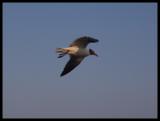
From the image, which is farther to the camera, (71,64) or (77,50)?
(71,64)

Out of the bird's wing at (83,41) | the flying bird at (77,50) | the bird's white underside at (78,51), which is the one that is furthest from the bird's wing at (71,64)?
the bird's wing at (83,41)

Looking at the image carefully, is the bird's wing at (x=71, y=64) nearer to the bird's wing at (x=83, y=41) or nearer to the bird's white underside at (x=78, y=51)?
the bird's white underside at (x=78, y=51)

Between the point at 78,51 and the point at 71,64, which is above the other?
the point at 78,51

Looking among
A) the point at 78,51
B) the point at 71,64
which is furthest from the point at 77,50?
the point at 71,64

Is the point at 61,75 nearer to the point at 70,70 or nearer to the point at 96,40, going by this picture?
the point at 70,70

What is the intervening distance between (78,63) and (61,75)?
686 mm

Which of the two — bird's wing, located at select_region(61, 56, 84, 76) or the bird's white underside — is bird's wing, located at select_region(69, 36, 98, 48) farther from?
bird's wing, located at select_region(61, 56, 84, 76)

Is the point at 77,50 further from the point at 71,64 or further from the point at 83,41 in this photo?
the point at 71,64

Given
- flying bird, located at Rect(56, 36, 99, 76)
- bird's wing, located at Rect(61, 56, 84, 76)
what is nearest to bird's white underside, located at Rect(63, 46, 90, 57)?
flying bird, located at Rect(56, 36, 99, 76)

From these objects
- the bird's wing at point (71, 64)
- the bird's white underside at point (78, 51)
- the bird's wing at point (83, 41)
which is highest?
the bird's wing at point (83, 41)

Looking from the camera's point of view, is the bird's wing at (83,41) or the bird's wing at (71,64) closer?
the bird's wing at (83,41)

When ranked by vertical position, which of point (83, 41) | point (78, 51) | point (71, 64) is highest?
point (83, 41)

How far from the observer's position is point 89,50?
44.2 ft

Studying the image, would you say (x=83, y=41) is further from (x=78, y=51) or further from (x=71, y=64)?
(x=71, y=64)
